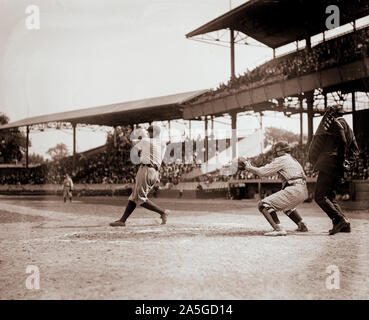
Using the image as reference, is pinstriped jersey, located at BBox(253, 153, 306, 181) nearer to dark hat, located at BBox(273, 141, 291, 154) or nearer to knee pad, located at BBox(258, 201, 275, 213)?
dark hat, located at BBox(273, 141, 291, 154)

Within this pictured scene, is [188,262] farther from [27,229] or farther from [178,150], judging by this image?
[178,150]

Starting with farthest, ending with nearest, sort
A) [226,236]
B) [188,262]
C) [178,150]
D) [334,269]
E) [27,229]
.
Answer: [178,150], [27,229], [226,236], [188,262], [334,269]

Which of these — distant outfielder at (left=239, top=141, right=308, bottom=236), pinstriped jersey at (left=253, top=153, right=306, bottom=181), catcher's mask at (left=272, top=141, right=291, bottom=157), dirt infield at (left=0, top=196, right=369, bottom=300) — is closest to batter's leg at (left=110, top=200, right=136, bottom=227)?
dirt infield at (left=0, top=196, right=369, bottom=300)

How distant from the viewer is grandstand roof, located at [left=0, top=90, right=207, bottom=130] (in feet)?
96.7

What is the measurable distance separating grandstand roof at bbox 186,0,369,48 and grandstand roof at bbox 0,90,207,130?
5.11 metres

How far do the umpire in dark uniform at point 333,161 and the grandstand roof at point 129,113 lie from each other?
21346 mm

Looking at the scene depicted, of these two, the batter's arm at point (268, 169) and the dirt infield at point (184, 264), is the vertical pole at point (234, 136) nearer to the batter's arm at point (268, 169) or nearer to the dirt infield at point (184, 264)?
the dirt infield at point (184, 264)

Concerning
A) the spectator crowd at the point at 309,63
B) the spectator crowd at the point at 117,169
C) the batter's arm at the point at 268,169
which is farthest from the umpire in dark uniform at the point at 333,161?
the spectator crowd at the point at 117,169

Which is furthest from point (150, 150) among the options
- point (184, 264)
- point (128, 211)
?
point (184, 264)

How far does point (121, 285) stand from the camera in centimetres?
370
